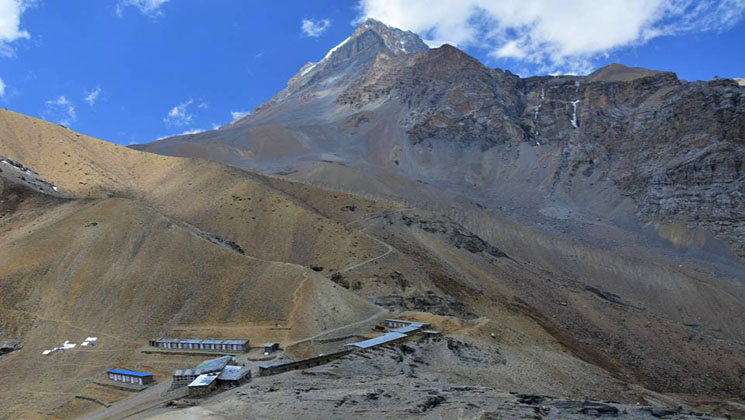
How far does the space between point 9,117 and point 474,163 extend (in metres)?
110

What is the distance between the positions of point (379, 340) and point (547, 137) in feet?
448

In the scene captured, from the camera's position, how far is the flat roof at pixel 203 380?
89.7 ft

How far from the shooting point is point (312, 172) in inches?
5054

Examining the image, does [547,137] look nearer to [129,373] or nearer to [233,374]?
[129,373]

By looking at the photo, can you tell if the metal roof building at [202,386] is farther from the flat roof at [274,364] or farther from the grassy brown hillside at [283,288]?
the grassy brown hillside at [283,288]

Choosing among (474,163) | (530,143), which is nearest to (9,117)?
(474,163)

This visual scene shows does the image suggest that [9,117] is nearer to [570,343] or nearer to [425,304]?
[425,304]

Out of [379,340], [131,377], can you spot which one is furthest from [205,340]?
[379,340]

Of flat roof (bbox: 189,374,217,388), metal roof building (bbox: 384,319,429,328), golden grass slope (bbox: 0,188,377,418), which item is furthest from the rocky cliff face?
flat roof (bbox: 189,374,217,388)

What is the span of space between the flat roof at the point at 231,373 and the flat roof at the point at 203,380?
436 mm

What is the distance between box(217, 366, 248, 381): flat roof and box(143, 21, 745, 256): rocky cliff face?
361ft

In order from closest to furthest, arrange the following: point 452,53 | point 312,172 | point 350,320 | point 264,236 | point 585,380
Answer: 1. point 585,380
2. point 350,320
3. point 264,236
4. point 312,172
5. point 452,53

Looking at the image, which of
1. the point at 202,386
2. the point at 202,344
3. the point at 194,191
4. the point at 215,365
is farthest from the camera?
the point at 194,191

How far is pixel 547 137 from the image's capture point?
16112 centimetres
